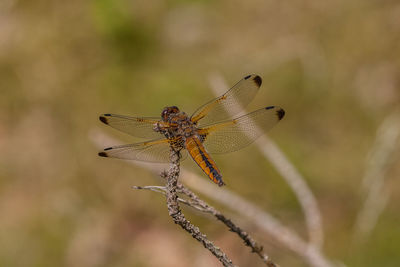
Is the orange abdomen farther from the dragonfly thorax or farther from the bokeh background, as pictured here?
the bokeh background

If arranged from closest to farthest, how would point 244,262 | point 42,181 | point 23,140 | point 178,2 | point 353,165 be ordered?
point 244,262 → point 353,165 → point 42,181 → point 23,140 → point 178,2

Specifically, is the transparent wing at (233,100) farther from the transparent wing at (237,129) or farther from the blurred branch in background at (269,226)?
the blurred branch in background at (269,226)

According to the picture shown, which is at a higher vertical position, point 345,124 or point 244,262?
point 345,124

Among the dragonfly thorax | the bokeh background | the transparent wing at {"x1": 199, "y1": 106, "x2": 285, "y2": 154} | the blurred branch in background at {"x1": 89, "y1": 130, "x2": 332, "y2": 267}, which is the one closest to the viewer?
A: the blurred branch in background at {"x1": 89, "y1": 130, "x2": 332, "y2": 267}

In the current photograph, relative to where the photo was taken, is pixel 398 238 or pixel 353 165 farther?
pixel 353 165

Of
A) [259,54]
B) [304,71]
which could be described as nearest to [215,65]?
[259,54]

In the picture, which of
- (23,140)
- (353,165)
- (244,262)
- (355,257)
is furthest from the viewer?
(23,140)

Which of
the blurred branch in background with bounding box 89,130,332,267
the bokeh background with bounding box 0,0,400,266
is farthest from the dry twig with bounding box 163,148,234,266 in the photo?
the bokeh background with bounding box 0,0,400,266

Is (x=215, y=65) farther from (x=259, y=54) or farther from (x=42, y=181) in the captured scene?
(x=42, y=181)
